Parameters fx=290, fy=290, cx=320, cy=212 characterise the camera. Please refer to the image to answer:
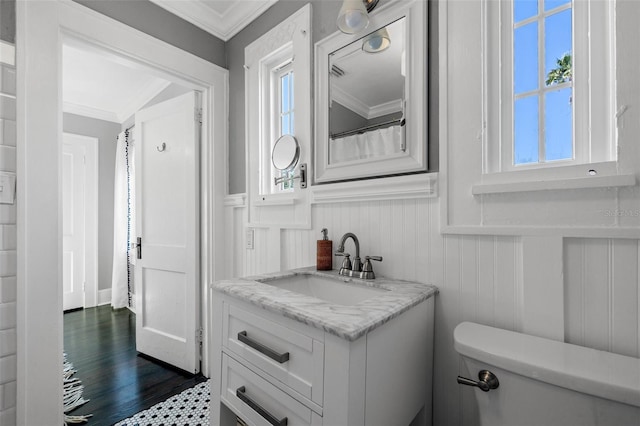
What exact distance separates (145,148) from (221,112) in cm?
83

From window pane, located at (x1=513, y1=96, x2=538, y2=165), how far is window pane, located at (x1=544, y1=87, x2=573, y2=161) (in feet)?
0.10

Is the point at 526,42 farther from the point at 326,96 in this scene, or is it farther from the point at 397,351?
the point at 397,351

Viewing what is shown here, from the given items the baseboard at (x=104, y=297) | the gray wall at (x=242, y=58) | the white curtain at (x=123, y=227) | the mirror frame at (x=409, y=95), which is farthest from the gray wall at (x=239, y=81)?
the baseboard at (x=104, y=297)

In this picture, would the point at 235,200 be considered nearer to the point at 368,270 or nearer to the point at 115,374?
the point at 368,270

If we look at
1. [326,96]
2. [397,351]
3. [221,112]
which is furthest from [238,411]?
[221,112]

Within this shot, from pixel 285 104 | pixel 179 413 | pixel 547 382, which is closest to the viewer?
pixel 547 382

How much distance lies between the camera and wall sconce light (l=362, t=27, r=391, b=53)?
129cm

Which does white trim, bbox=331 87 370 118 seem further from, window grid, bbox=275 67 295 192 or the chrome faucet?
the chrome faucet

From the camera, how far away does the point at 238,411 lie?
106cm

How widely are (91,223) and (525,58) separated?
457 cm

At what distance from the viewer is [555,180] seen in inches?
34.2

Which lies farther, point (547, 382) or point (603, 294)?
point (603, 294)

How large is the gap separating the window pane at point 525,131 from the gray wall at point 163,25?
206cm

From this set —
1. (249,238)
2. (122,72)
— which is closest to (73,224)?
(122,72)
